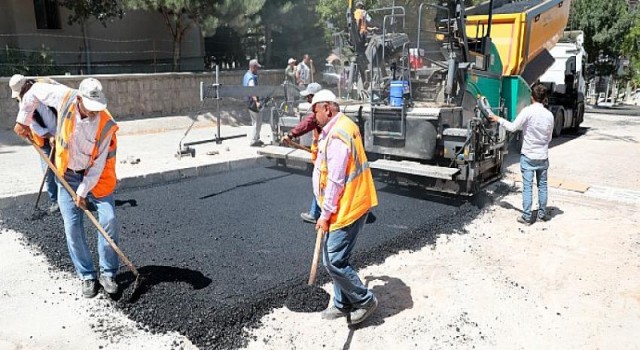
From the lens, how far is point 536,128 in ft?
16.6

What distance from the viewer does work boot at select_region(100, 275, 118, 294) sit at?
11.3 feet

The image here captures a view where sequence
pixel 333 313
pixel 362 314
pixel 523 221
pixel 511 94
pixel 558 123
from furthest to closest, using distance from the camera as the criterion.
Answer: pixel 558 123
pixel 511 94
pixel 523 221
pixel 333 313
pixel 362 314

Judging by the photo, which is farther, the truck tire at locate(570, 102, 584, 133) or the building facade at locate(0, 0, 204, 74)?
the truck tire at locate(570, 102, 584, 133)

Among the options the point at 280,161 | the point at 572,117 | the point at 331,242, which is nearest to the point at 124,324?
the point at 331,242

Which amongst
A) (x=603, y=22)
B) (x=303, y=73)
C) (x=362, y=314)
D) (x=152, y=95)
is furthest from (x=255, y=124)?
(x=603, y=22)

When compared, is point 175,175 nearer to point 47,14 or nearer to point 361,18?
point 361,18

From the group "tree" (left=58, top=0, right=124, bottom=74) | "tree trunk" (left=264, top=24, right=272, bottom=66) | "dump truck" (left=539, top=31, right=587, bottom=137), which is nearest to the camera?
"tree" (left=58, top=0, right=124, bottom=74)

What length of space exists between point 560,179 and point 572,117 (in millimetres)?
5188

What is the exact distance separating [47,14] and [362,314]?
40.1ft

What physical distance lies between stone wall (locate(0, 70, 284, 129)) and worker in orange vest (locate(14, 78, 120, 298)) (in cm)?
636

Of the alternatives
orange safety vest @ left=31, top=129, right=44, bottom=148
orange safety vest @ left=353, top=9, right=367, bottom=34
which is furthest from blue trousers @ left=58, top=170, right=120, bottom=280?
orange safety vest @ left=353, top=9, right=367, bottom=34

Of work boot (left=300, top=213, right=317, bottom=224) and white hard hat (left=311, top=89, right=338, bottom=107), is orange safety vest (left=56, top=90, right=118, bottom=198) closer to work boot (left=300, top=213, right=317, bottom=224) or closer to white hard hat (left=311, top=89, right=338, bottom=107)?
white hard hat (left=311, top=89, right=338, bottom=107)

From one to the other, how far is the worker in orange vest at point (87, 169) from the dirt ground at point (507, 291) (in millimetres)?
1294

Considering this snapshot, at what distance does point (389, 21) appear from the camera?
716 cm
